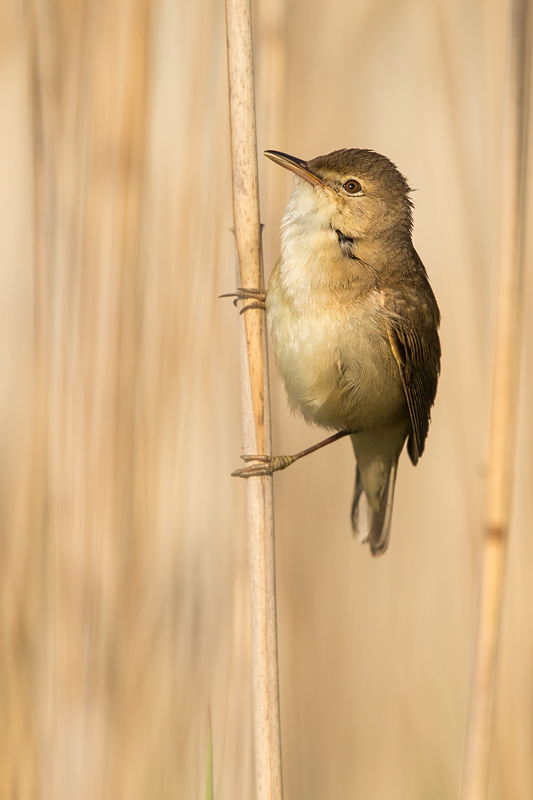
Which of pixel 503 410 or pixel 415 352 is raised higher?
pixel 415 352

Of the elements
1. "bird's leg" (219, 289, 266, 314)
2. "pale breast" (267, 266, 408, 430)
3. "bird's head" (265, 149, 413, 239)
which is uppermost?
"bird's head" (265, 149, 413, 239)

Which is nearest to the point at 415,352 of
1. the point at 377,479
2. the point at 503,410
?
the point at 377,479

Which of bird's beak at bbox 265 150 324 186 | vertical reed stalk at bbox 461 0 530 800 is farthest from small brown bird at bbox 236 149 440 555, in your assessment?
vertical reed stalk at bbox 461 0 530 800

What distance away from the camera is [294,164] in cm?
192

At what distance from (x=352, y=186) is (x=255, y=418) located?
2.53 feet

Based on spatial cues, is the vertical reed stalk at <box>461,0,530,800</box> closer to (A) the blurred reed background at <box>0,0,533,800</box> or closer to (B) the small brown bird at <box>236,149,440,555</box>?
(A) the blurred reed background at <box>0,0,533,800</box>

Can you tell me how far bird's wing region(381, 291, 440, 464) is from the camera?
2.11 m

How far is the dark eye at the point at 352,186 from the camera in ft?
6.59

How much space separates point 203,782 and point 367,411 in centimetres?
109

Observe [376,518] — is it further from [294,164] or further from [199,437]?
[294,164]

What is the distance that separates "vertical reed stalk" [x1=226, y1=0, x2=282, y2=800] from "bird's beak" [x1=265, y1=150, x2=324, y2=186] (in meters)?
0.34

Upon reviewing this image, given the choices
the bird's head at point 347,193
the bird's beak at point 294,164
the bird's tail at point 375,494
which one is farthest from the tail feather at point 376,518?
the bird's beak at point 294,164

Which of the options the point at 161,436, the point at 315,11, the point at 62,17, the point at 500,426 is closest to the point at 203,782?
the point at 161,436

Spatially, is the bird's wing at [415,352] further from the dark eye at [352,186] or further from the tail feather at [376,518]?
the dark eye at [352,186]
